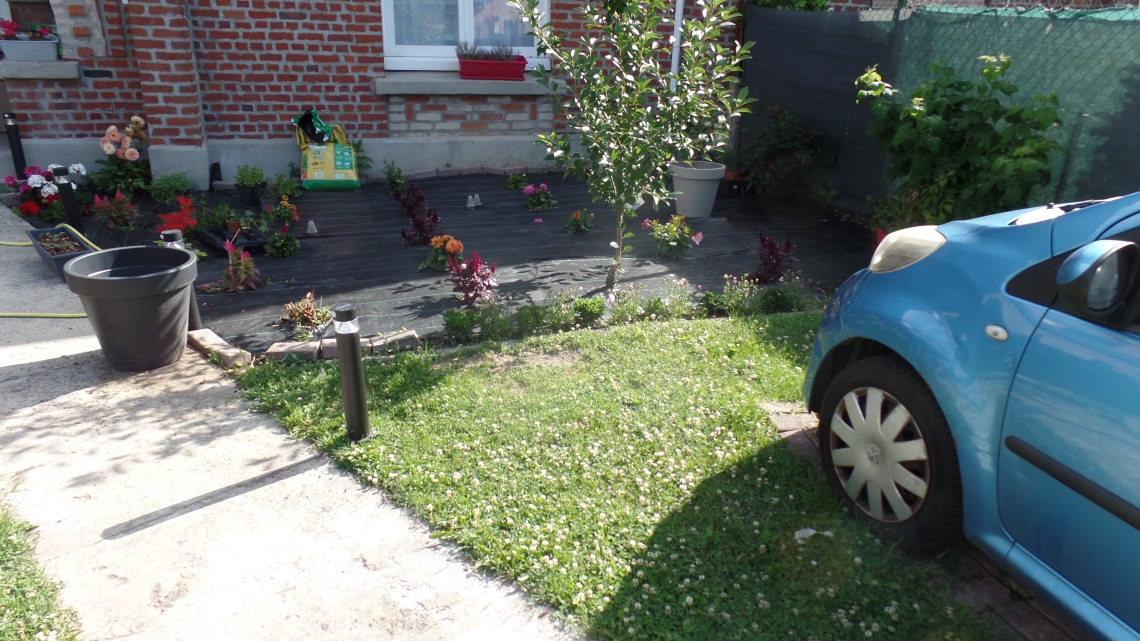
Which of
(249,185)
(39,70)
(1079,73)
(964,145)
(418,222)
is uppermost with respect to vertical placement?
(1079,73)

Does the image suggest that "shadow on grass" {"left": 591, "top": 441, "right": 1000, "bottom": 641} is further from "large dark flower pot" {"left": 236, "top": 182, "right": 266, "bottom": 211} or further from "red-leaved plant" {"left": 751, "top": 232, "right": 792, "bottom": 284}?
"large dark flower pot" {"left": 236, "top": 182, "right": 266, "bottom": 211}

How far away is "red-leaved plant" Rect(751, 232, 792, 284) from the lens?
5914 mm

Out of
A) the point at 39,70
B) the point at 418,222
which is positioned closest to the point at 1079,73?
the point at 418,222

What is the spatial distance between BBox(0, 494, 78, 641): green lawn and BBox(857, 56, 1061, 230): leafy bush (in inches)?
219

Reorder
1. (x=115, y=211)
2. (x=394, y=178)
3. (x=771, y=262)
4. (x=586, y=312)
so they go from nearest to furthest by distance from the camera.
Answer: (x=586, y=312)
(x=771, y=262)
(x=115, y=211)
(x=394, y=178)

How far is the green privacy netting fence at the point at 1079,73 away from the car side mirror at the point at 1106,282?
152 inches

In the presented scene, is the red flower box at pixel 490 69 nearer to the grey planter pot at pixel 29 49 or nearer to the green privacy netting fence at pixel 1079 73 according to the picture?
the grey planter pot at pixel 29 49

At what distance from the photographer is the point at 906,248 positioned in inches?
117

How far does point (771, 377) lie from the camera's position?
4.41 meters

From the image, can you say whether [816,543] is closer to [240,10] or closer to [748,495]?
[748,495]

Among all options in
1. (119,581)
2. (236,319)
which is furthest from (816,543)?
(236,319)

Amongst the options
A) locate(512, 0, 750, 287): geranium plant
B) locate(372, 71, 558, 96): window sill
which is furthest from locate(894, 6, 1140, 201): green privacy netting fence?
locate(372, 71, 558, 96): window sill

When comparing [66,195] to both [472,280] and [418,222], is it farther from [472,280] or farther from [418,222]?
[472,280]

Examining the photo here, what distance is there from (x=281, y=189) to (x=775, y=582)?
666 cm
